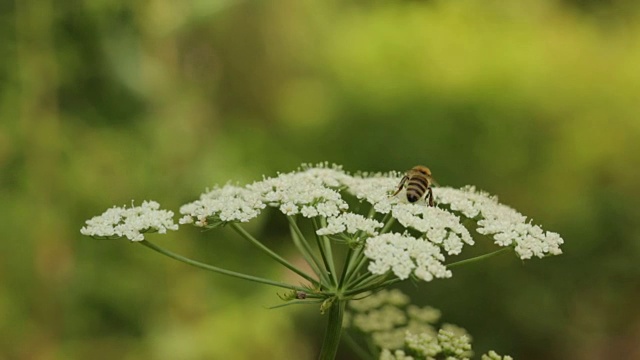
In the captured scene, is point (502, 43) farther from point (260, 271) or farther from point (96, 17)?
point (96, 17)

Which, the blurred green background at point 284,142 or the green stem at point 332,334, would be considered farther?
the blurred green background at point 284,142

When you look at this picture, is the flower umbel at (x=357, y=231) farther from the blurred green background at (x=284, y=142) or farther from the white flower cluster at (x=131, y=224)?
the blurred green background at (x=284, y=142)

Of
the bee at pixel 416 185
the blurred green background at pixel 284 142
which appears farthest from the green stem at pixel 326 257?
the blurred green background at pixel 284 142

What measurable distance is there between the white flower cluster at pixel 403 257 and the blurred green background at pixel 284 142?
8.52ft

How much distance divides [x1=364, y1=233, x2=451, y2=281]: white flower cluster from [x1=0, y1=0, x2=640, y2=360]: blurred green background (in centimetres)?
260

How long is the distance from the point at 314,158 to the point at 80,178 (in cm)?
281

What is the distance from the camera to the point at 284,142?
682cm

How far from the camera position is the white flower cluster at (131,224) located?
6.57ft

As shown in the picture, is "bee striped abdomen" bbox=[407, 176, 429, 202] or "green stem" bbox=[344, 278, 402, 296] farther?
"bee striped abdomen" bbox=[407, 176, 429, 202]

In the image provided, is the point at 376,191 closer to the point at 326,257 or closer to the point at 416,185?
the point at 416,185

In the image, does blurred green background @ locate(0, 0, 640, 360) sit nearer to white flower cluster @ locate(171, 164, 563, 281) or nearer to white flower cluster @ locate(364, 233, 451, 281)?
white flower cluster @ locate(171, 164, 563, 281)

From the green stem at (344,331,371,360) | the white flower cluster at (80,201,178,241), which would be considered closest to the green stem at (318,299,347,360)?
the green stem at (344,331,371,360)

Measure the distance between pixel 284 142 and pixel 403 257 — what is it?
5.20 meters

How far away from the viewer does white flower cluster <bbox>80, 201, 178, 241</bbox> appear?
→ 2004 millimetres
